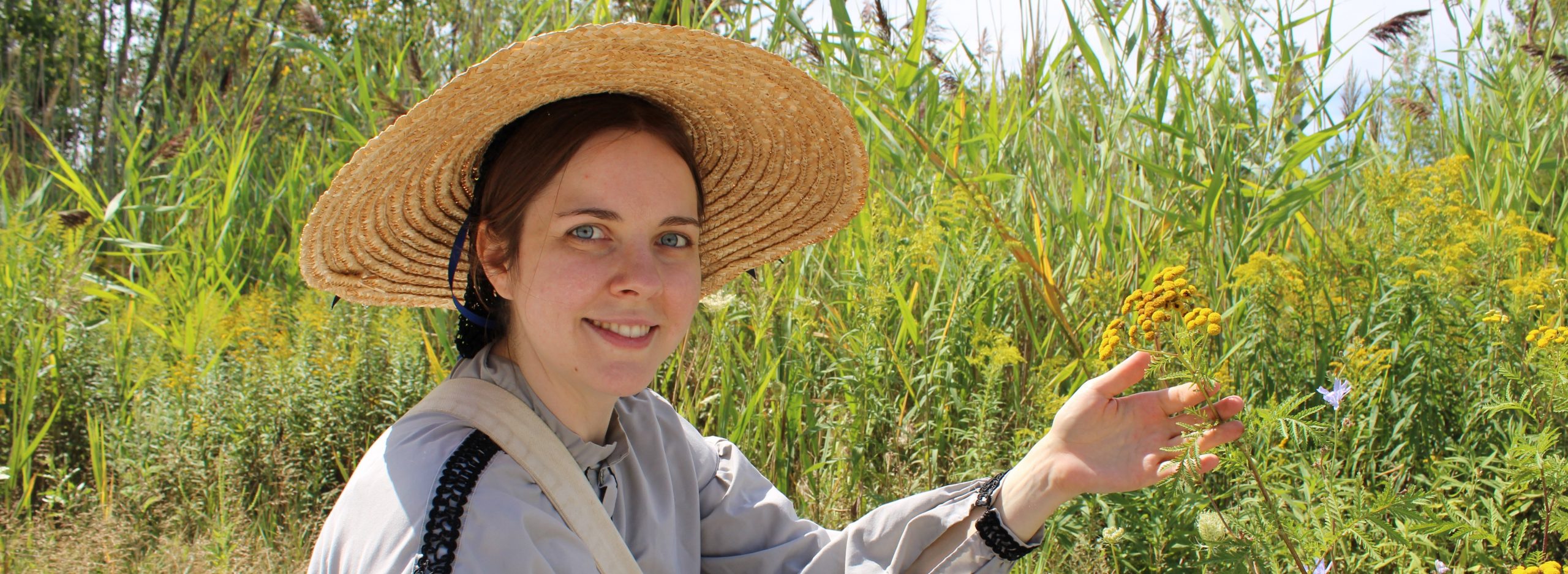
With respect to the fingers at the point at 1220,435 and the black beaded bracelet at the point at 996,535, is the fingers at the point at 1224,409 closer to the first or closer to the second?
the fingers at the point at 1220,435

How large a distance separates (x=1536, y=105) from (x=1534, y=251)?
115 cm

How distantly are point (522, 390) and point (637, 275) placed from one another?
24cm

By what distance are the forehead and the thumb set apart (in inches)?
25.5

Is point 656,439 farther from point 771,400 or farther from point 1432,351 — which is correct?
point 1432,351

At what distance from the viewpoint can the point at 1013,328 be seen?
2.67 metres

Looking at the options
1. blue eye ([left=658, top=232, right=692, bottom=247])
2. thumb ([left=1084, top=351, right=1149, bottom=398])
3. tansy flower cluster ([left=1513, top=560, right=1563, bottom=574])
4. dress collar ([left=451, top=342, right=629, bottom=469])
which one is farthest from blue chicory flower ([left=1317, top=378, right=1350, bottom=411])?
dress collar ([left=451, top=342, right=629, bottom=469])

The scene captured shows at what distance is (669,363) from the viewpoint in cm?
274

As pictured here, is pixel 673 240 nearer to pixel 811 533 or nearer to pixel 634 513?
pixel 634 513

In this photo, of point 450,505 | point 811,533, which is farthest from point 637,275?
point 811,533

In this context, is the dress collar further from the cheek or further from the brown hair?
the cheek

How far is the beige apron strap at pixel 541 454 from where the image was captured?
1374mm

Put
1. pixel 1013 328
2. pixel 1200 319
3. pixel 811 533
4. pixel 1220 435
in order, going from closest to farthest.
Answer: pixel 1200 319
pixel 1220 435
pixel 811 533
pixel 1013 328

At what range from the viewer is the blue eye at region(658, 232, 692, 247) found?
1.58 metres

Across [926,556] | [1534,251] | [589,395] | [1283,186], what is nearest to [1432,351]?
[1534,251]
